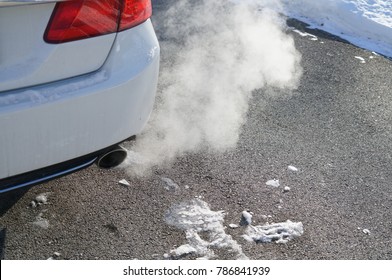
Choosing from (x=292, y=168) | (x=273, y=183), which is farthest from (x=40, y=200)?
(x=292, y=168)

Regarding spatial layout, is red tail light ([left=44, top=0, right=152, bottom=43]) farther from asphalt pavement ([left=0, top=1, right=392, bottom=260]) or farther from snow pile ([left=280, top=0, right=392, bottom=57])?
snow pile ([left=280, top=0, right=392, bottom=57])

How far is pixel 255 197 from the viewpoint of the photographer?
11.9 ft

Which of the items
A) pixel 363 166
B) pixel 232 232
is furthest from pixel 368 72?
pixel 232 232

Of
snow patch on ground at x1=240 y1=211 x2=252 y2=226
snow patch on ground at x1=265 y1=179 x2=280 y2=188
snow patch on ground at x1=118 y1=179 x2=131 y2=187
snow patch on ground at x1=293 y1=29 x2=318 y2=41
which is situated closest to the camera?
snow patch on ground at x1=240 y1=211 x2=252 y2=226

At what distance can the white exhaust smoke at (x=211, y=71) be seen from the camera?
4.13 metres

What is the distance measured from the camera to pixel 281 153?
161 inches

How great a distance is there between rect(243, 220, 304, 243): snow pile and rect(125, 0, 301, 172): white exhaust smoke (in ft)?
2.64

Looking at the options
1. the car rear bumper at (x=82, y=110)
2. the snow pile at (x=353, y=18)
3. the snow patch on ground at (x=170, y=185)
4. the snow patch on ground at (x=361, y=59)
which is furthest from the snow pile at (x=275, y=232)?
the snow pile at (x=353, y=18)

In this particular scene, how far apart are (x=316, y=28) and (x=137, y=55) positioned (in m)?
3.96

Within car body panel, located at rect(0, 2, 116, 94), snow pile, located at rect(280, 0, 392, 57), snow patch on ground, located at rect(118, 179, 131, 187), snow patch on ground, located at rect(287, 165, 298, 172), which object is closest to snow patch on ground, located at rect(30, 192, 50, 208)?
snow patch on ground, located at rect(118, 179, 131, 187)

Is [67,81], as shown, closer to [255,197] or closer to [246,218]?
[246,218]

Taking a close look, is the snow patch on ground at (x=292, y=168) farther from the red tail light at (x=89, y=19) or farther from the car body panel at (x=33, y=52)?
the car body panel at (x=33, y=52)

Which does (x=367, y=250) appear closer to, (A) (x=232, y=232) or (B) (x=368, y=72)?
(A) (x=232, y=232)

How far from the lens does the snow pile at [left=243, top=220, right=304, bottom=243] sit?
Answer: 330 cm
